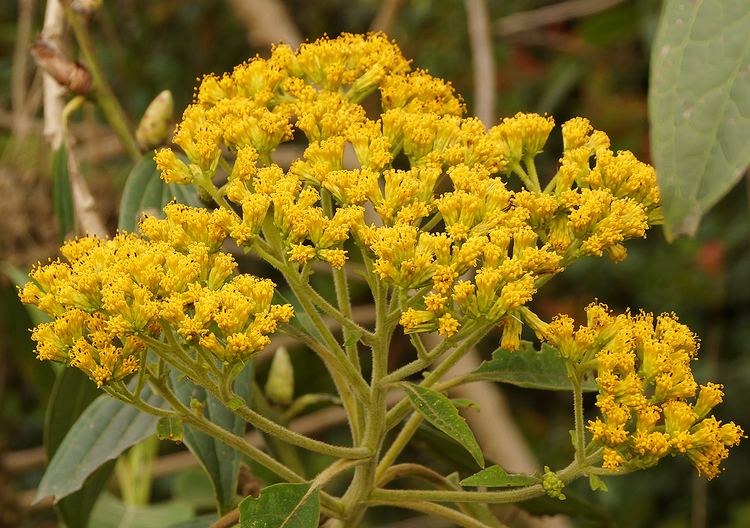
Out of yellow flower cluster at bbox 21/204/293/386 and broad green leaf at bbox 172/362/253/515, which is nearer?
yellow flower cluster at bbox 21/204/293/386

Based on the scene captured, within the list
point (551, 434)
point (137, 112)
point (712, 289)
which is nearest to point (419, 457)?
point (551, 434)

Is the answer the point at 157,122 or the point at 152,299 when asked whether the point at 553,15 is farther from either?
the point at 152,299

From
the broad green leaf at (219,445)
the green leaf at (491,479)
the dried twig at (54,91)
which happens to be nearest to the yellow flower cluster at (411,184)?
the green leaf at (491,479)

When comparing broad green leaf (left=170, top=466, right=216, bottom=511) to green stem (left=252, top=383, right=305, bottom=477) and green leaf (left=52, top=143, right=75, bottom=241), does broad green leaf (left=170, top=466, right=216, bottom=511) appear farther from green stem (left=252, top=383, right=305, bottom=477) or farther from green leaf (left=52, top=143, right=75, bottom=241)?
green leaf (left=52, top=143, right=75, bottom=241)

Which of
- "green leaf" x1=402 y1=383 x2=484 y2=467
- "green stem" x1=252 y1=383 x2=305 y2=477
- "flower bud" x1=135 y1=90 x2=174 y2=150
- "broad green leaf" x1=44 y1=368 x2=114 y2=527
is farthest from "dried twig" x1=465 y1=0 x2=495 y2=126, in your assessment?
"green leaf" x1=402 y1=383 x2=484 y2=467

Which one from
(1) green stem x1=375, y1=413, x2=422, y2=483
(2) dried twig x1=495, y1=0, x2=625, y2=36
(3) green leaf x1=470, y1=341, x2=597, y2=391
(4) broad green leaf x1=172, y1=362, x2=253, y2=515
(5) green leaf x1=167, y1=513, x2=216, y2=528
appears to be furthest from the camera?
(2) dried twig x1=495, y1=0, x2=625, y2=36

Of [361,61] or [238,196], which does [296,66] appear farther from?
[238,196]
